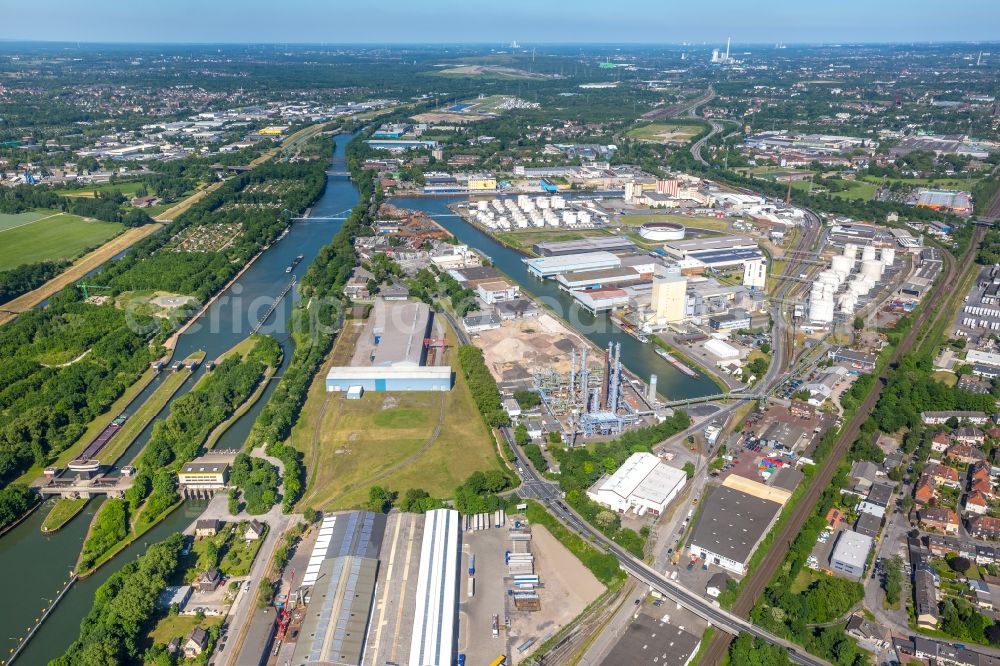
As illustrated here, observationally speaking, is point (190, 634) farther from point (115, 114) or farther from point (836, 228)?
point (115, 114)

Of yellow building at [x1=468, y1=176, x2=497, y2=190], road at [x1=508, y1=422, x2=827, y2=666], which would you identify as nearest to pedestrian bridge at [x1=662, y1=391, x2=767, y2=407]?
road at [x1=508, y1=422, x2=827, y2=666]

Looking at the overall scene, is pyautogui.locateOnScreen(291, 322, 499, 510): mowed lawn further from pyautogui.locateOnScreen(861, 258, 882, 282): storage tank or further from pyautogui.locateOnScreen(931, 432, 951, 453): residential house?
pyautogui.locateOnScreen(861, 258, 882, 282): storage tank

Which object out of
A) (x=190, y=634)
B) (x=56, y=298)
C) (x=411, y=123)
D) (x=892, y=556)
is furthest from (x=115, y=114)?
(x=892, y=556)

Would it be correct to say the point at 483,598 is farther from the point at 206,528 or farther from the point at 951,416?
the point at 951,416

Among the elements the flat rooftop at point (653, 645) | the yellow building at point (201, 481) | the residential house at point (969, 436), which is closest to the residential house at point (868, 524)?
the flat rooftop at point (653, 645)

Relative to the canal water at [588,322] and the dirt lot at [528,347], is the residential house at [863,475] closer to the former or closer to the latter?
the canal water at [588,322]

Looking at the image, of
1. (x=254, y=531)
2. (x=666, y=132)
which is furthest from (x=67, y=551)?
(x=666, y=132)
